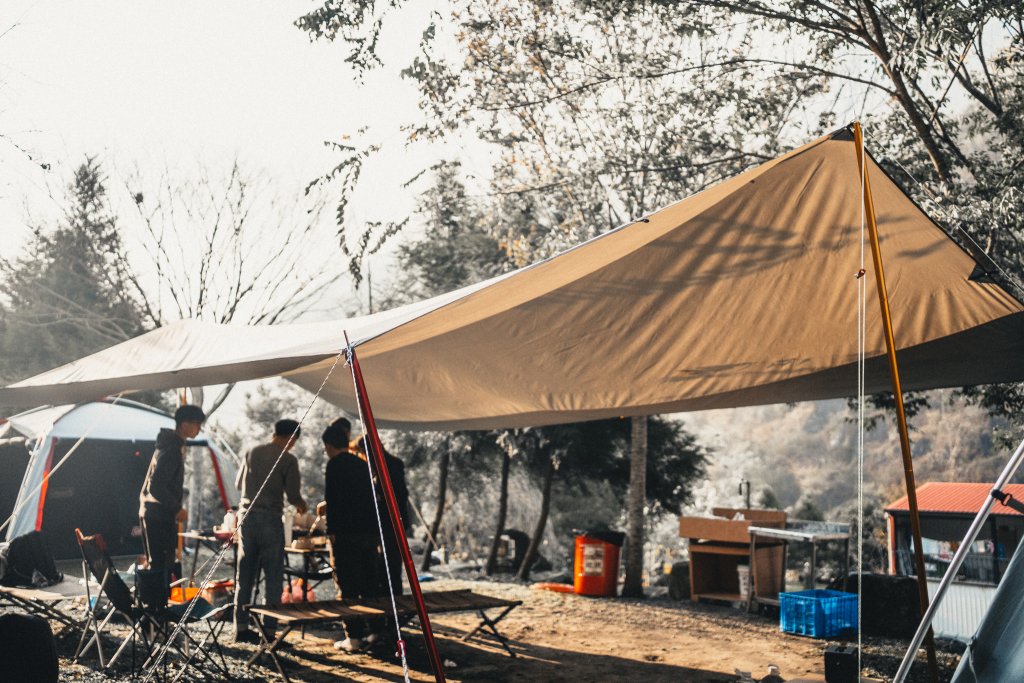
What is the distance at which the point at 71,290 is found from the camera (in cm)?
2322

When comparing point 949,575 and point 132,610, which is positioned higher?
point 949,575

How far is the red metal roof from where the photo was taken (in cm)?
611

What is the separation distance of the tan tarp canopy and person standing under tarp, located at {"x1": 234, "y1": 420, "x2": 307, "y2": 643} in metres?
0.70

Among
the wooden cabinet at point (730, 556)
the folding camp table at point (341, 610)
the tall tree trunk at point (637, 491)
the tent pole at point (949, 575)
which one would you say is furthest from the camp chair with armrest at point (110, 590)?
the tall tree trunk at point (637, 491)

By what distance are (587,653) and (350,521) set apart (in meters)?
1.77

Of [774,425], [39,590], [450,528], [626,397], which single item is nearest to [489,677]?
[626,397]

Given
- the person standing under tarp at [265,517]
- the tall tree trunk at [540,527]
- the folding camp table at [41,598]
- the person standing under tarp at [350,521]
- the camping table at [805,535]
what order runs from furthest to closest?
the tall tree trunk at [540,527]
the camping table at [805,535]
the person standing under tarp at [265,517]
the person standing under tarp at [350,521]
the folding camp table at [41,598]

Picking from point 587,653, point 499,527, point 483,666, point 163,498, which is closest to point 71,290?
point 499,527

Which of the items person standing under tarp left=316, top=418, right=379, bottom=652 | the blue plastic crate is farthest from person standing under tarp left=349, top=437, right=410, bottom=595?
the blue plastic crate

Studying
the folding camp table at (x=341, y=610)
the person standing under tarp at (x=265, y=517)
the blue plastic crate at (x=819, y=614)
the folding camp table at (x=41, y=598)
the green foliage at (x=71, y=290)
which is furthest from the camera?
the green foliage at (x=71, y=290)

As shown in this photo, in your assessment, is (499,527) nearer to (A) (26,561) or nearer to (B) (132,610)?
(A) (26,561)

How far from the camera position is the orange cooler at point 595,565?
29.2ft

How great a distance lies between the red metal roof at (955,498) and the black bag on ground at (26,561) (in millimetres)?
5855

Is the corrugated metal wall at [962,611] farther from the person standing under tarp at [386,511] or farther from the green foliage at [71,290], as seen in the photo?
the green foliage at [71,290]
